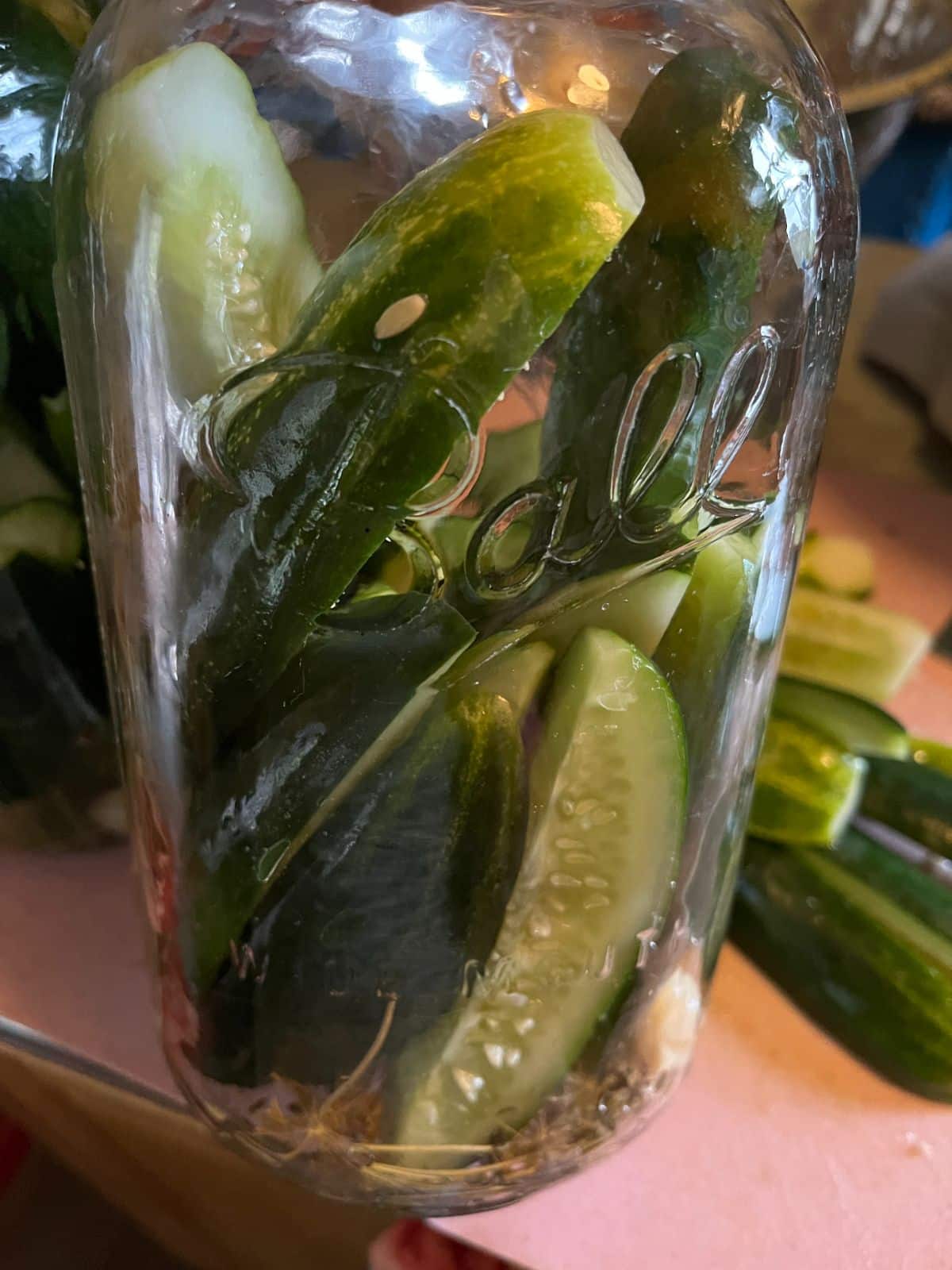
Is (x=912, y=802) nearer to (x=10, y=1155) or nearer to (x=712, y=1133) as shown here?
(x=712, y=1133)

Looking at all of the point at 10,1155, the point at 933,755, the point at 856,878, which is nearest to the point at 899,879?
the point at 856,878

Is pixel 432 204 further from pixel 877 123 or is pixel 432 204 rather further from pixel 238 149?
pixel 877 123

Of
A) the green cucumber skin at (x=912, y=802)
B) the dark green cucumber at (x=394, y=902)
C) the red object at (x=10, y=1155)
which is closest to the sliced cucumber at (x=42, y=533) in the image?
the dark green cucumber at (x=394, y=902)

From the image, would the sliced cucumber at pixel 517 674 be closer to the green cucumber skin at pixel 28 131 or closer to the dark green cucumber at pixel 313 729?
the dark green cucumber at pixel 313 729

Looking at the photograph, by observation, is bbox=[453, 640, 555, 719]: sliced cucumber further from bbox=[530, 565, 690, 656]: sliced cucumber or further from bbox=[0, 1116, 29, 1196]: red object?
bbox=[0, 1116, 29, 1196]: red object

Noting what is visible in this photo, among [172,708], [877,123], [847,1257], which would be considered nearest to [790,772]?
[847,1257]
